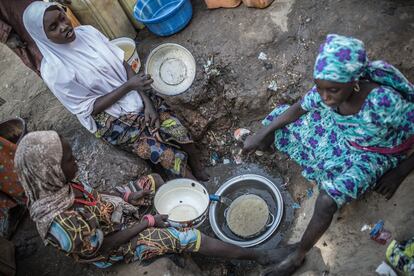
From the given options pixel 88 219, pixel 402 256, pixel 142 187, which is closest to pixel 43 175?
pixel 88 219

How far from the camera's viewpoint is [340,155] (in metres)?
2.35

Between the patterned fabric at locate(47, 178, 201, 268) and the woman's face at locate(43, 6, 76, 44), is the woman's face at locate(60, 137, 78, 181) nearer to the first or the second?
the patterned fabric at locate(47, 178, 201, 268)

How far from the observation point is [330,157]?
2393 millimetres

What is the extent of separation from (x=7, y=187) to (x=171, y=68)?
5.78ft

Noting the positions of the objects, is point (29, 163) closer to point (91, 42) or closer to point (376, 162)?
point (91, 42)

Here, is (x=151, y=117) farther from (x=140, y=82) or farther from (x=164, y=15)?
(x=164, y=15)

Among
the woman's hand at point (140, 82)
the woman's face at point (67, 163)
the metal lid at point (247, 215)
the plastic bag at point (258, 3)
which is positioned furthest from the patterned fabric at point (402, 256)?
the plastic bag at point (258, 3)

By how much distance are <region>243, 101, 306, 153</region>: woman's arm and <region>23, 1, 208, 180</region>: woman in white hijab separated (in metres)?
0.68

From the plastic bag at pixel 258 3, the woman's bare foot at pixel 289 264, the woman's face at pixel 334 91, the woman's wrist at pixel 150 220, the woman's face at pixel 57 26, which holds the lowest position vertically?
the woman's bare foot at pixel 289 264

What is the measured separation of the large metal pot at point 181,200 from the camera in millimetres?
3076

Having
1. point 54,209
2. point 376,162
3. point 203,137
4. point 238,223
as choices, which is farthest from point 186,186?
point 376,162

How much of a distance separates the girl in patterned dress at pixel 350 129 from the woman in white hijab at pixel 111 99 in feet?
3.68

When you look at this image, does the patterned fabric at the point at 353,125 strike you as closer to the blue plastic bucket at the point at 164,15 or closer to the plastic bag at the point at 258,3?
the plastic bag at the point at 258,3

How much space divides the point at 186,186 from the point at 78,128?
1366 millimetres
